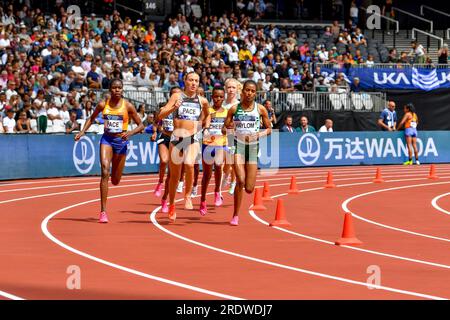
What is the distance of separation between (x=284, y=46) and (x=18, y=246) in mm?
26635

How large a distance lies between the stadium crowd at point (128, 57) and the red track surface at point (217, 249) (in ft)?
19.6

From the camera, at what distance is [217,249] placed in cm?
1367

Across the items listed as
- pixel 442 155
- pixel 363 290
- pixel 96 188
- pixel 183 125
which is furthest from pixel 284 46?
pixel 363 290

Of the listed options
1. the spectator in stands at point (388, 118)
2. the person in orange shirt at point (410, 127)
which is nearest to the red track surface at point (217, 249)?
the person in orange shirt at point (410, 127)

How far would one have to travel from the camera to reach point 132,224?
16641mm

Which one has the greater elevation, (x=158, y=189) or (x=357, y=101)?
(x=357, y=101)

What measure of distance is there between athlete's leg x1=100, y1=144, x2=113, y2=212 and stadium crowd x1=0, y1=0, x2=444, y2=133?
10351 mm

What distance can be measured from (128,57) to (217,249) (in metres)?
20.4

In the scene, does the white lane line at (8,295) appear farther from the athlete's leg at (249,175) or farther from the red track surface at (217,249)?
the athlete's leg at (249,175)

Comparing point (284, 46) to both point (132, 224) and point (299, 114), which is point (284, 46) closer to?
point (299, 114)

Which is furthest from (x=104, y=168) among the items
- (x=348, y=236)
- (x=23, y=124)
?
(x=23, y=124)

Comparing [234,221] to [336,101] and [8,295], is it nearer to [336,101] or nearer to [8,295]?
[8,295]

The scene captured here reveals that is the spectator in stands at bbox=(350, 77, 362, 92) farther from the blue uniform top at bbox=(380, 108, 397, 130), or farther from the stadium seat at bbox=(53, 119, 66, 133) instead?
the stadium seat at bbox=(53, 119, 66, 133)
